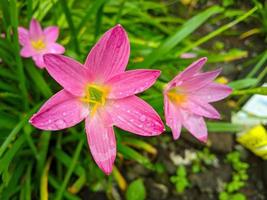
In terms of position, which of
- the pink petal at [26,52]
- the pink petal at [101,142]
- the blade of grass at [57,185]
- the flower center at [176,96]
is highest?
the pink petal at [101,142]

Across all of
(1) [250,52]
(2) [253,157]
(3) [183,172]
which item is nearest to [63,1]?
(3) [183,172]

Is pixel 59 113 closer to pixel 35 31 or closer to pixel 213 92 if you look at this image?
pixel 213 92

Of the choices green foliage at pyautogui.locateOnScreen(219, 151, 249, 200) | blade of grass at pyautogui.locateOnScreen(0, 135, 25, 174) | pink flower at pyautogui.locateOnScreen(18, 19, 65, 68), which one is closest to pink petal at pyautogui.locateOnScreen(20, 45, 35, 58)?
pink flower at pyautogui.locateOnScreen(18, 19, 65, 68)

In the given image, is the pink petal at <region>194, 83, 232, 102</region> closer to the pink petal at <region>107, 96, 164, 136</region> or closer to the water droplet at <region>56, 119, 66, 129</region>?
the pink petal at <region>107, 96, 164, 136</region>

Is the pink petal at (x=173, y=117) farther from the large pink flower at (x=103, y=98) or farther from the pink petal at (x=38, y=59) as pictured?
the pink petal at (x=38, y=59)

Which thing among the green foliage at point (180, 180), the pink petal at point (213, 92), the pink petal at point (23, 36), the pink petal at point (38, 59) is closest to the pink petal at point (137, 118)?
the pink petal at point (213, 92)

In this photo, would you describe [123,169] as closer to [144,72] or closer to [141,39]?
[141,39]

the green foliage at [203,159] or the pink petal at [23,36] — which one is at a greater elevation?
the pink petal at [23,36]
